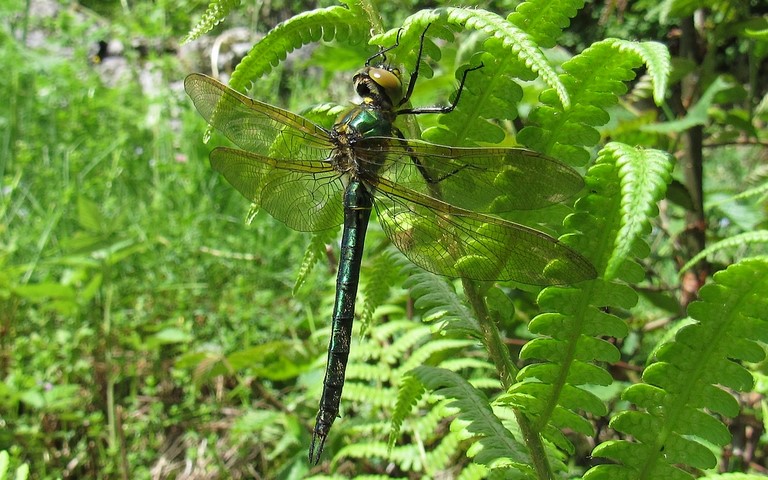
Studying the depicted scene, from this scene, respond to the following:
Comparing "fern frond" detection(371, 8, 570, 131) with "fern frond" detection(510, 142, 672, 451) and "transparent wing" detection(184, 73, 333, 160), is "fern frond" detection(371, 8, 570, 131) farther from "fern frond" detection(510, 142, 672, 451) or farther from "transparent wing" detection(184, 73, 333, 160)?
"transparent wing" detection(184, 73, 333, 160)

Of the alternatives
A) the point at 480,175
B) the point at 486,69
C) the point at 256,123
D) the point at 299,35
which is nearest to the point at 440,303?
the point at 480,175

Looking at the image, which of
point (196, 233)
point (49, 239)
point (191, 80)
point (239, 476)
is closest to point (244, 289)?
point (196, 233)

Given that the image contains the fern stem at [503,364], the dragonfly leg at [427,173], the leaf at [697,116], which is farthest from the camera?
the leaf at [697,116]

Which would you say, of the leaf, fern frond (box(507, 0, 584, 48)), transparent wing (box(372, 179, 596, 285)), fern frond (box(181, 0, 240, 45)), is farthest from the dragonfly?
the leaf

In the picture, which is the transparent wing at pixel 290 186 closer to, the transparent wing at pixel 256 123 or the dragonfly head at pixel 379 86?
the transparent wing at pixel 256 123

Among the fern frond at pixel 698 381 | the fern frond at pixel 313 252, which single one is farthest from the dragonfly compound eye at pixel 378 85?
the fern frond at pixel 698 381

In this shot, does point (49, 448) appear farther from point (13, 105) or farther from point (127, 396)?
point (13, 105)

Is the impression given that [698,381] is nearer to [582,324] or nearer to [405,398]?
[582,324]
